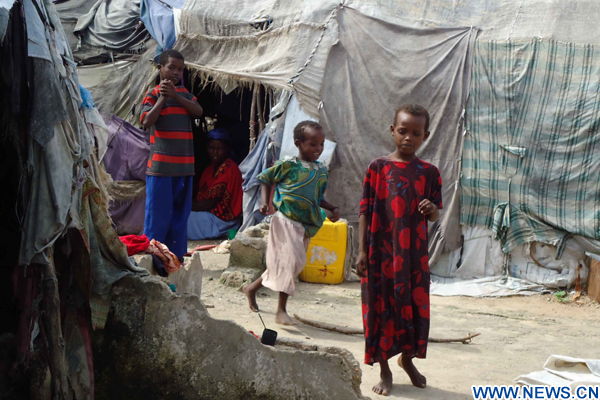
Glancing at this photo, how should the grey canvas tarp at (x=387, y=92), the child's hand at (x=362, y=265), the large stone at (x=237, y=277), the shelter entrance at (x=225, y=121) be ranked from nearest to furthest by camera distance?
the child's hand at (x=362, y=265) < the large stone at (x=237, y=277) < the grey canvas tarp at (x=387, y=92) < the shelter entrance at (x=225, y=121)

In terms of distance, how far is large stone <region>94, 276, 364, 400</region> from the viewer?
2.65m

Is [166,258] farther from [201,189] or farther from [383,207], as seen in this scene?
[201,189]

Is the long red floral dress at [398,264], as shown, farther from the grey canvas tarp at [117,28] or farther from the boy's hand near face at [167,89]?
the grey canvas tarp at [117,28]

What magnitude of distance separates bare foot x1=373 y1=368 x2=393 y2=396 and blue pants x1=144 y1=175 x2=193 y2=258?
240 centimetres

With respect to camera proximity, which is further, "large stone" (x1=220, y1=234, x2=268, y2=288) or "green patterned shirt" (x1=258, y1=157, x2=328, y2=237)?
"large stone" (x1=220, y1=234, x2=268, y2=288)

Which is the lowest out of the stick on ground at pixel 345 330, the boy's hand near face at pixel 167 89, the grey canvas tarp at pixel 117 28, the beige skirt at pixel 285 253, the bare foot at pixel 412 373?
the stick on ground at pixel 345 330

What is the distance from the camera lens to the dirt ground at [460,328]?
3.62 metres

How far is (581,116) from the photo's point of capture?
20.3 ft

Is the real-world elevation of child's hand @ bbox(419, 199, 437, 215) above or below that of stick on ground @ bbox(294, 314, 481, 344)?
above

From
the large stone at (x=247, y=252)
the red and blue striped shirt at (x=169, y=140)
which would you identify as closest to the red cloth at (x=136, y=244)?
the red and blue striped shirt at (x=169, y=140)

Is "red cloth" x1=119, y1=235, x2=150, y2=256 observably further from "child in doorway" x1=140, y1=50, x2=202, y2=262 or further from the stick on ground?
the stick on ground

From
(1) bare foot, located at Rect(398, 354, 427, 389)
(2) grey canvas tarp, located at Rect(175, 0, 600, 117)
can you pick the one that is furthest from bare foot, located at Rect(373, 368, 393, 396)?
(2) grey canvas tarp, located at Rect(175, 0, 600, 117)

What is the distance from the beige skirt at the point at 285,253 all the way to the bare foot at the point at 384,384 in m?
1.33

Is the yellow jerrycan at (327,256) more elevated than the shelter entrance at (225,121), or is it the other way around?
the shelter entrance at (225,121)
